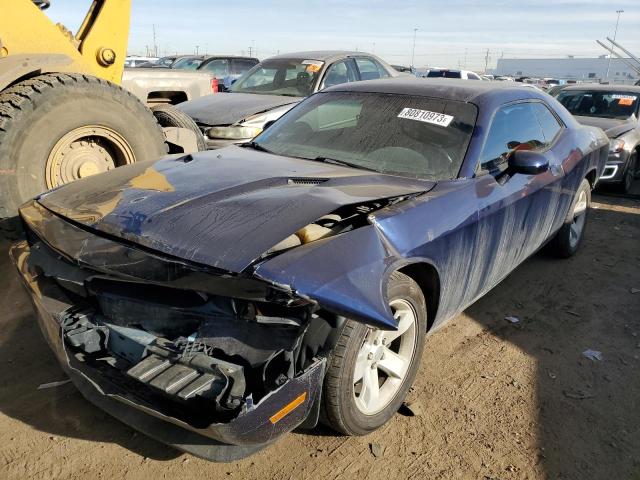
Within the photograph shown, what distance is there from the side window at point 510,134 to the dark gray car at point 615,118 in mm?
4119

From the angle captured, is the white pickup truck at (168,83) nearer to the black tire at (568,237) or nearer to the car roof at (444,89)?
the car roof at (444,89)

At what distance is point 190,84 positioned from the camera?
6598 mm

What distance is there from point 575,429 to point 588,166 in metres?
2.78

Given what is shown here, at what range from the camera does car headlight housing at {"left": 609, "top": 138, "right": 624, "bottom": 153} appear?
7.04 meters

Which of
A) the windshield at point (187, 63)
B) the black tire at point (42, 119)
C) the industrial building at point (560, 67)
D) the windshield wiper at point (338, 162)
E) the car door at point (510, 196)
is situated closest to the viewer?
the car door at point (510, 196)

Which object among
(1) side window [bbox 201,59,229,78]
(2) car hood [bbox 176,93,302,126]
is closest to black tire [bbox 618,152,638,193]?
(2) car hood [bbox 176,93,302,126]

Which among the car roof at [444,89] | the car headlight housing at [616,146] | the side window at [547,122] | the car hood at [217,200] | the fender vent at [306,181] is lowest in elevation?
the car headlight housing at [616,146]

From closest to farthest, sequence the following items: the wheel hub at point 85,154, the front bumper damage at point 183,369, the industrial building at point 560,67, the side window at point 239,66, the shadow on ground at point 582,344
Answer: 1. the front bumper damage at point 183,369
2. the shadow on ground at point 582,344
3. the wheel hub at point 85,154
4. the side window at point 239,66
5. the industrial building at point 560,67

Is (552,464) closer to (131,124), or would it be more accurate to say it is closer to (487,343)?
(487,343)

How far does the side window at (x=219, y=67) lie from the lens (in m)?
13.5

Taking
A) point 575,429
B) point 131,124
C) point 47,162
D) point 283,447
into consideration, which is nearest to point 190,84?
point 131,124

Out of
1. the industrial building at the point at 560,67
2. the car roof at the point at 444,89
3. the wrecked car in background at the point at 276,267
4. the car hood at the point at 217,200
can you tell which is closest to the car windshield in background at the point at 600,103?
the car roof at the point at 444,89

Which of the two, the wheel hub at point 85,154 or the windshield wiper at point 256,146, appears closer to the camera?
the windshield wiper at point 256,146

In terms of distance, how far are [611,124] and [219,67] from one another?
9.92 metres
